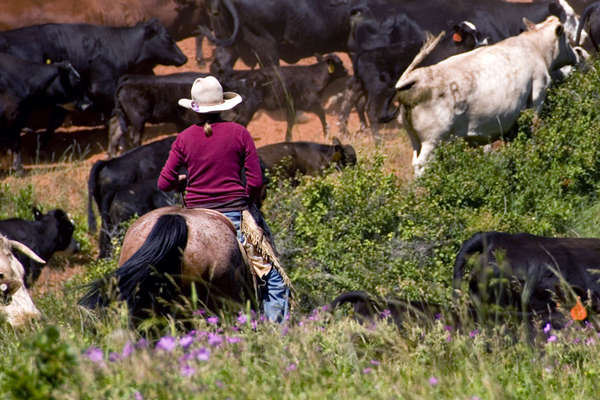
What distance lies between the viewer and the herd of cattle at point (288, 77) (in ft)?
33.8

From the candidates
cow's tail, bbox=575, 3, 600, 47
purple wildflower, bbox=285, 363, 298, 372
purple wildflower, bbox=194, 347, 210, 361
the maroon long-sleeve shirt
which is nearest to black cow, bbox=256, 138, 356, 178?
cow's tail, bbox=575, 3, 600, 47

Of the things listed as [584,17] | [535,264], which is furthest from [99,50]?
[535,264]

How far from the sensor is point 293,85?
15.4 metres

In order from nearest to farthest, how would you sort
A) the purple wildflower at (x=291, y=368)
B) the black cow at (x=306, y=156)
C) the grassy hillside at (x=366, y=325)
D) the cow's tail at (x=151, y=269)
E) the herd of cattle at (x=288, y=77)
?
the grassy hillside at (x=366, y=325) < the purple wildflower at (x=291, y=368) < the cow's tail at (x=151, y=269) < the herd of cattle at (x=288, y=77) < the black cow at (x=306, y=156)

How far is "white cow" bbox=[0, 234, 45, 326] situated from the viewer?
679 cm

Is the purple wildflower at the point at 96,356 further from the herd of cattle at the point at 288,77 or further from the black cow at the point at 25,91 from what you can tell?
the black cow at the point at 25,91

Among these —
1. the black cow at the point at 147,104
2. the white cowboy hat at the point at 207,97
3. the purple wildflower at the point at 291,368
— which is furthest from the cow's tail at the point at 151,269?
the black cow at the point at 147,104

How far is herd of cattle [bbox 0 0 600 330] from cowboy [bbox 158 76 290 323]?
1.46m

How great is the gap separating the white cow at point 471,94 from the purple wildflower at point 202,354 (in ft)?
21.6

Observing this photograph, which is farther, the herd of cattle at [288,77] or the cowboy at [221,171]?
the herd of cattle at [288,77]

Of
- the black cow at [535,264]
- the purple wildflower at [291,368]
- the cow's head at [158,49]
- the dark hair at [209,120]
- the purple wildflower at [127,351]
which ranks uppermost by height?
the dark hair at [209,120]

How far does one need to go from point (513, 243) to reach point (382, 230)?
7.01ft

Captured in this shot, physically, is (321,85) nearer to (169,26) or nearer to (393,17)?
(393,17)

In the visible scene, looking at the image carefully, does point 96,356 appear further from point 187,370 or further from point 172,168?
point 172,168
